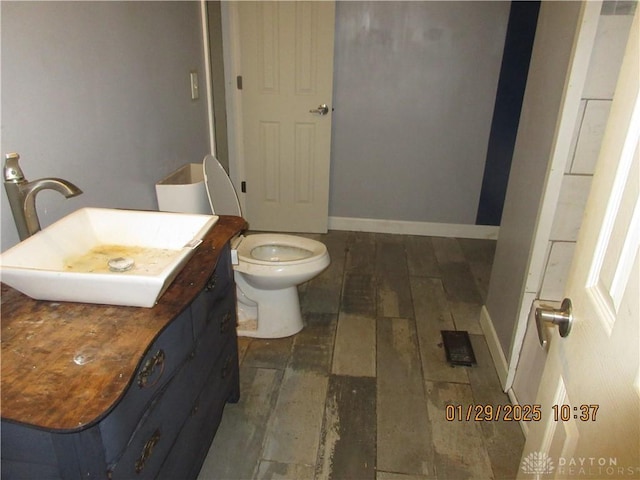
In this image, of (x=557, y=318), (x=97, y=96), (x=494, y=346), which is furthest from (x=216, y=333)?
(x=494, y=346)

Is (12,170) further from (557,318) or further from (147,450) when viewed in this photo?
(557,318)

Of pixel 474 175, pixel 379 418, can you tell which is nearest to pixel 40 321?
pixel 379 418

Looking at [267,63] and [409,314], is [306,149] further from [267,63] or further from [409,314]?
[409,314]

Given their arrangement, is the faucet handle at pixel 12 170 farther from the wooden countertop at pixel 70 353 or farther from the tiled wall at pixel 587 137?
the tiled wall at pixel 587 137

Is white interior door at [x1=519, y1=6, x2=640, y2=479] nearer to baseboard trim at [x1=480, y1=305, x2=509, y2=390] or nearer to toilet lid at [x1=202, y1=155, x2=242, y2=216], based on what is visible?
baseboard trim at [x1=480, y1=305, x2=509, y2=390]

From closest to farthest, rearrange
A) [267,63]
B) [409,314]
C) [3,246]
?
1. [3,246]
2. [409,314]
3. [267,63]

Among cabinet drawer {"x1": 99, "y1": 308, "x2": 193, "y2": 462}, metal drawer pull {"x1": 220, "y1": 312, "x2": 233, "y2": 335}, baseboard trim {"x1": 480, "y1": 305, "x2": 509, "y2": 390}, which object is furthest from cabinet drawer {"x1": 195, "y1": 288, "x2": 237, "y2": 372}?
baseboard trim {"x1": 480, "y1": 305, "x2": 509, "y2": 390}

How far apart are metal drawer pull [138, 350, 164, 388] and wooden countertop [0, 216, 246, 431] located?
0.09 metres

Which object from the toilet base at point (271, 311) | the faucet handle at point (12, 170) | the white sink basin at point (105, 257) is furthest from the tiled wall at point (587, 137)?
→ the faucet handle at point (12, 170)

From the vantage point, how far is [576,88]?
1.48 m

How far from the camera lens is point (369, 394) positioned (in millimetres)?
1890

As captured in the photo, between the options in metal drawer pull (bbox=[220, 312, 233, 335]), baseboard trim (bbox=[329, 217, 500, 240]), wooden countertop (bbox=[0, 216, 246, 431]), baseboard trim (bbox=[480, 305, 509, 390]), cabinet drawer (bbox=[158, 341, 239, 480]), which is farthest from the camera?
baseboard trim (bbox=[329, 217, 500, 240])

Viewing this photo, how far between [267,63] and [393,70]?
87 cm

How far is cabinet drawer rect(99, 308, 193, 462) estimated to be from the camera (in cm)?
84
